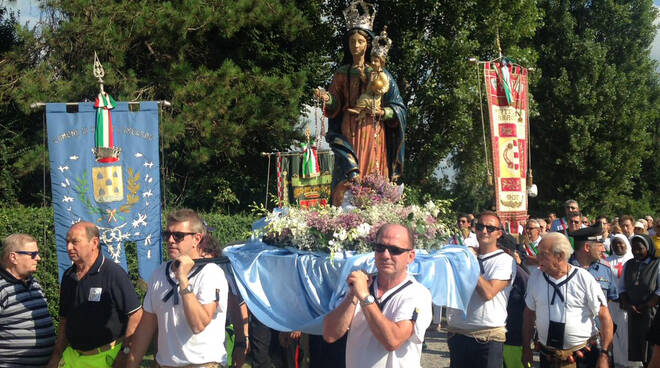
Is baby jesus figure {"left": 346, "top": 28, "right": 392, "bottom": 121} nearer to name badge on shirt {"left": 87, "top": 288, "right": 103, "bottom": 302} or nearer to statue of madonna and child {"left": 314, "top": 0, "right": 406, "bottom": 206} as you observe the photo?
statue of madonna and child {"left": 314, "top": 0, "right": 406, "bottom": 206}

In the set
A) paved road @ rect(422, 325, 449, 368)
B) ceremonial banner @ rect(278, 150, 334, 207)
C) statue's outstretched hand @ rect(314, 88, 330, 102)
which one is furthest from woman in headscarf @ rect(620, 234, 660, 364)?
ceremonial banner @ rect(278, 150, 334, 207)

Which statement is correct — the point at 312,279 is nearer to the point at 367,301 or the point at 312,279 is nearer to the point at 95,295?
the point at 95,295

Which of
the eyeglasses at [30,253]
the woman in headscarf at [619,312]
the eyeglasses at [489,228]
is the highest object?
the eyeglasses at [489,228]

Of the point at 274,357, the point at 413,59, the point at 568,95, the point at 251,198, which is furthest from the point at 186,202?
the point at 568,95

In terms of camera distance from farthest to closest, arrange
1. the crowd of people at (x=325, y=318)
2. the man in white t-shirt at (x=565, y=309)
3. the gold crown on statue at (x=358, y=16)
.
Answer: the gold crown on statue at (x=358, y=16), the man in white t-shirt at (x=565, y=309), the crowd of people at (x=325, y=318)

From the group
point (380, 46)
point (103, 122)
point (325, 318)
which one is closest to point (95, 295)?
point (325, 318)

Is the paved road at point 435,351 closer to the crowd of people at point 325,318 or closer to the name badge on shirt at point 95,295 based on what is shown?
the crowd of people at point 325,318

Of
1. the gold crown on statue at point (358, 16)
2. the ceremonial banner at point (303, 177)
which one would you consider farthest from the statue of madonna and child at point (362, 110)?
the ceremonial banner at point (303, 177)

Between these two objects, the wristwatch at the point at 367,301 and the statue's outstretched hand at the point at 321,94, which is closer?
the wristwatch at the point at 367,301

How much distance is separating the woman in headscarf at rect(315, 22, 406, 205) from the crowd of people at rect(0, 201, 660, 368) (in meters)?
1.73

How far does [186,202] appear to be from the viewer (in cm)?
1922

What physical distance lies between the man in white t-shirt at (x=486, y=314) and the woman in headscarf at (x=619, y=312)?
374 cm

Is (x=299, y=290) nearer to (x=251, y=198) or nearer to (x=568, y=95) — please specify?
(x=251, y=198)

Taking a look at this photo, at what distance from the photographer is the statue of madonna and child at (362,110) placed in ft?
25.7
